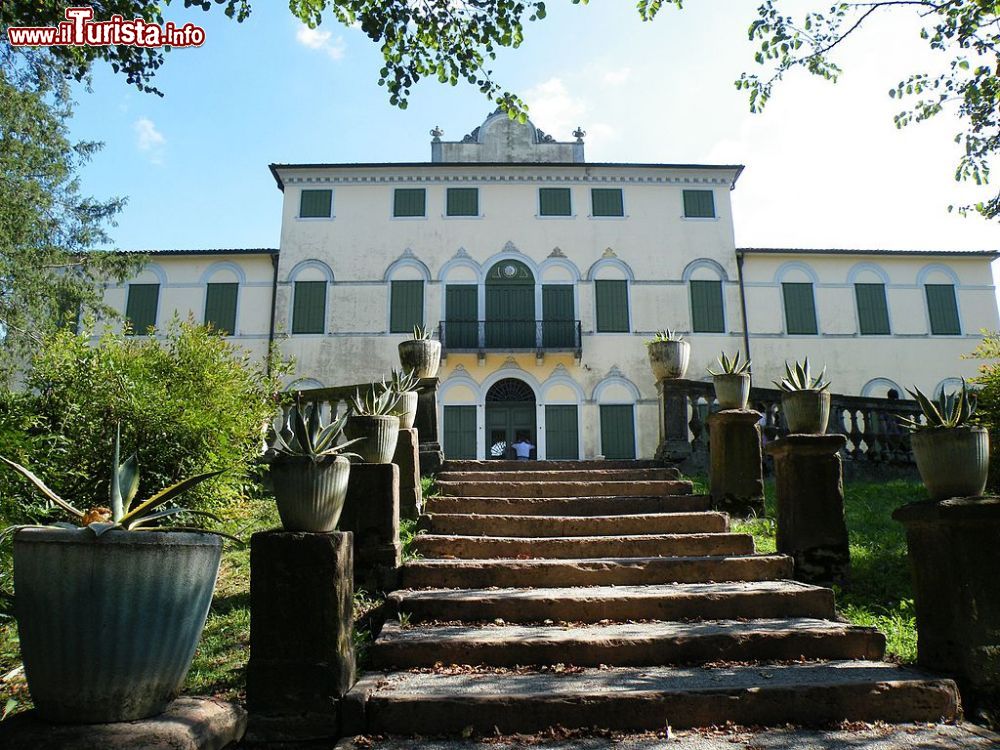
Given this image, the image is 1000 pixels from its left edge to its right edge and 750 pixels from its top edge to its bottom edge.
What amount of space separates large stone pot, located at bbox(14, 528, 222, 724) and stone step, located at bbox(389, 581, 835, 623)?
3179mm

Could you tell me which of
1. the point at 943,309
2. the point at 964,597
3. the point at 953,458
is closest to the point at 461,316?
the point at 943,309

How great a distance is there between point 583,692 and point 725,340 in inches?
711

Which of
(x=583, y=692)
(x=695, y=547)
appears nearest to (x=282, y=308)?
(x=695, y=547)

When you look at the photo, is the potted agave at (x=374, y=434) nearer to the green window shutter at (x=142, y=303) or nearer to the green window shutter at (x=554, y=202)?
the green window shutter at (x=554, y=202)

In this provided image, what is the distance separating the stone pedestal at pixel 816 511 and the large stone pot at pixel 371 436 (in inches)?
140

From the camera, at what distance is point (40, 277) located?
1608 cm

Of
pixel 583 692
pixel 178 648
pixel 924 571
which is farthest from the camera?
pixel 924 571

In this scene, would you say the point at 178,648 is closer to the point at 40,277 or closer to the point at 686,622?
the point at 686,622

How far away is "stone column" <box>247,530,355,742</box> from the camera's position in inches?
151

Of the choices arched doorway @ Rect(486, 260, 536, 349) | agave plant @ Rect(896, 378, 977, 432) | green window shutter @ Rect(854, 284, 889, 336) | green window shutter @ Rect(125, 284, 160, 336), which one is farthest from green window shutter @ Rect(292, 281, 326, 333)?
agave plant @ Rect(896, 378, 977, 432)

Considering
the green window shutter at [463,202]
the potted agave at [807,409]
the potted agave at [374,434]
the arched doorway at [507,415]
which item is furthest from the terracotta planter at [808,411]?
the green window shutter at [463,202]

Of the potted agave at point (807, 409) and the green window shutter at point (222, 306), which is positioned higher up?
the green window shutter at point (222, 306)

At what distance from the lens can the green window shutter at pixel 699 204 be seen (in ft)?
71.4

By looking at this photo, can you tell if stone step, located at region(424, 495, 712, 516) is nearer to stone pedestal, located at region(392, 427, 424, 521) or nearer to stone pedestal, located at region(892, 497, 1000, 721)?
stone pedestal, located at region(392, 427, 424, 521)
